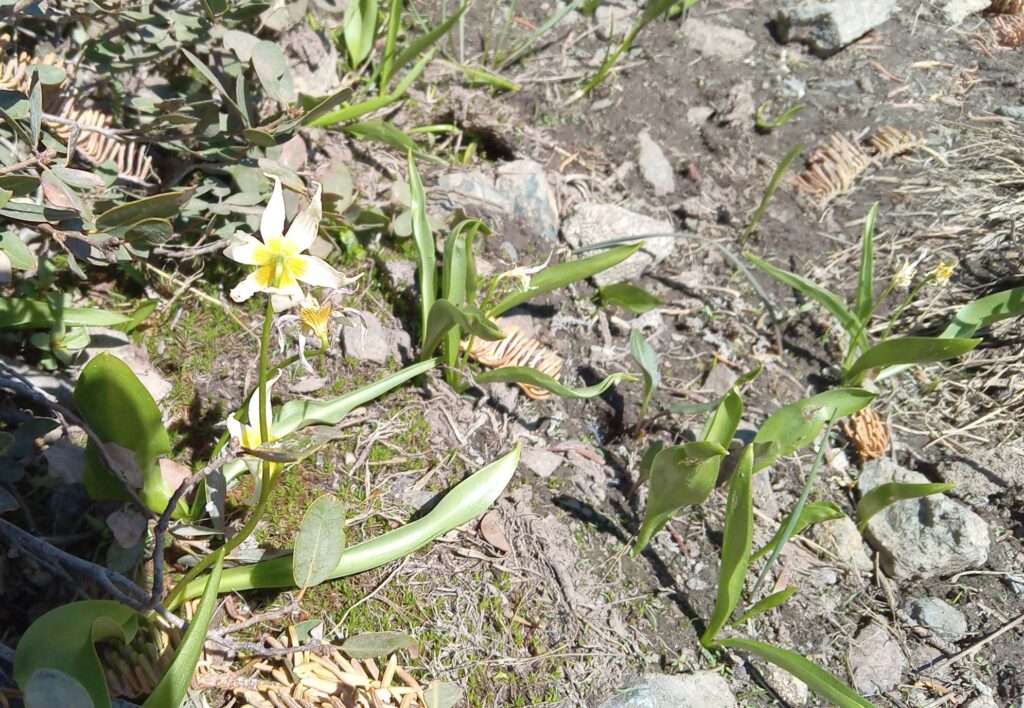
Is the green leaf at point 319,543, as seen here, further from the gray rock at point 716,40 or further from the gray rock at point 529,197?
the gray rock at point 716,40

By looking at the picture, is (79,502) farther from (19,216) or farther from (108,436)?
(19,216)

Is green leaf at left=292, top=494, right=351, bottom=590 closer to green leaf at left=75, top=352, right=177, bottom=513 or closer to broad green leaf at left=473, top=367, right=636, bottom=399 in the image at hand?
green leaf at left=75, top=352, right=177, bottom=513

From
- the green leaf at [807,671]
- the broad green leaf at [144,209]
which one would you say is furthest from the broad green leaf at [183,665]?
the green leaf at [807,671]

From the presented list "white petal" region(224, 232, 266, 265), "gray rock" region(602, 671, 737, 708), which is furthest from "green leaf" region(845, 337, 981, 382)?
"white petal" region(224, 232, 266, 265)

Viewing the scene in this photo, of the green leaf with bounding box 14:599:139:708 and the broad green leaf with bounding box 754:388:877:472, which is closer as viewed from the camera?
the green leaf with bounding box 14:599:139:708

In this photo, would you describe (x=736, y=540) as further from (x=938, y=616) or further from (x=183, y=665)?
(x=183, y=665)

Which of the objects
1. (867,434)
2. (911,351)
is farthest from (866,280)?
(867,434)
